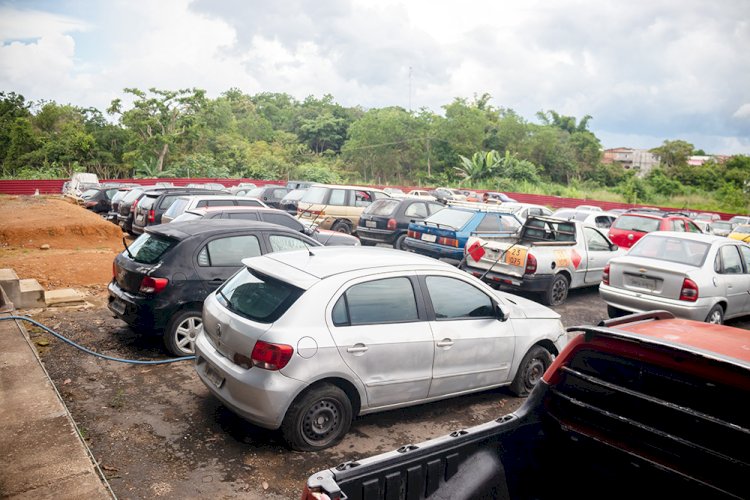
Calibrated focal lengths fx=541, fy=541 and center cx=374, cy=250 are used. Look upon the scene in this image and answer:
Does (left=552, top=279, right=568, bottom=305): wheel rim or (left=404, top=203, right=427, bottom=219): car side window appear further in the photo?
(left=404, top=203, right=427, bottom=219): car side window

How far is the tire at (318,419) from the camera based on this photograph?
→ 441 cm

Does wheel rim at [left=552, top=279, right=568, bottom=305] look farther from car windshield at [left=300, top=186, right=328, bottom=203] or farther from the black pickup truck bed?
car windshield at [left=300, top=186, right=328, bottom=203]

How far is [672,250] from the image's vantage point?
8984 mm

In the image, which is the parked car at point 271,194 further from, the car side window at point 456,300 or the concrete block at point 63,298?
the car side window at point 456,300

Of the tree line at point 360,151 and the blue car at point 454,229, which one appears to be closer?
the blue car at point 454,229

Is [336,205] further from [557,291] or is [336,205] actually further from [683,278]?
[683,278]

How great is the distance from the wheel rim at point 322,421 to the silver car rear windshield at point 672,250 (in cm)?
668

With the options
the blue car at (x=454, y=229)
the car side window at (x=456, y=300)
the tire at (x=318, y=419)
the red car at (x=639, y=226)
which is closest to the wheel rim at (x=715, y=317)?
the blue car at (x=454, y=229)


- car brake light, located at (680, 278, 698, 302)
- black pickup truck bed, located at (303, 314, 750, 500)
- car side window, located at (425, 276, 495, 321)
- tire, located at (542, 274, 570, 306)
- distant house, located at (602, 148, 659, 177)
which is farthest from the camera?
distant house, located at (602, 148, 659, 177)

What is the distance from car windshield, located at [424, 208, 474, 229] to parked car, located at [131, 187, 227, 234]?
19.9 feet

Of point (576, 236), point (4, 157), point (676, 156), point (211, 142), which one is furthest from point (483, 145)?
point (576, 236)

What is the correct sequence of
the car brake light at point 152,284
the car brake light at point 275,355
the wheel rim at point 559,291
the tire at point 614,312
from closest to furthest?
the car brake light at point 275,355, the car brake light at point 152,284, the tire at point 614,312, the wheel rim at point 559,291

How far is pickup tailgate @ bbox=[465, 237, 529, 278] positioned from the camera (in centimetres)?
973

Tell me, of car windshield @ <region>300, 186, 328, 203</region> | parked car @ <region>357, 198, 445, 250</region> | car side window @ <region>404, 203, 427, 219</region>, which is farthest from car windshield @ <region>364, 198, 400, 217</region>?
car windshield @ <region>300, 186, 328, 203</region>
